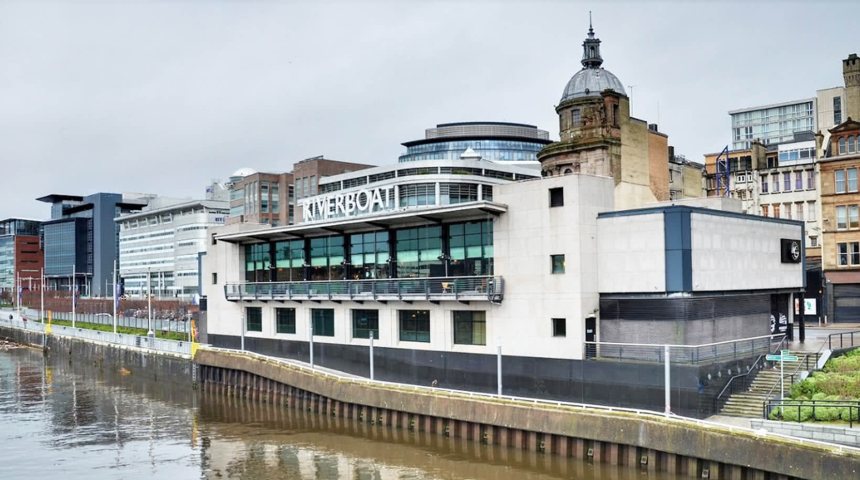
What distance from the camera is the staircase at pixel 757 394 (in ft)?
118

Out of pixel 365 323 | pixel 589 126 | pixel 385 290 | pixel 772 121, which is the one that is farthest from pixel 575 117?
pixel 772 121

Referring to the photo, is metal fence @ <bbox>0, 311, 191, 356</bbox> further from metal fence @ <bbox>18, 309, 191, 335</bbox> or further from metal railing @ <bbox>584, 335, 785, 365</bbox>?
metal railing @ <bbox>584, 335, 785, 365</bbox>

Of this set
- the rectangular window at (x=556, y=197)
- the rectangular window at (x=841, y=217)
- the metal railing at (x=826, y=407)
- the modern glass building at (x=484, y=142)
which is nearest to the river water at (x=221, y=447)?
the metal railing at (x=826, y=407)

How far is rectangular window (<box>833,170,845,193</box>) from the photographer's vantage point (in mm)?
66875

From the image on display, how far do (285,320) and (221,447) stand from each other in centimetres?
1847

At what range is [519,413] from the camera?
3828cm

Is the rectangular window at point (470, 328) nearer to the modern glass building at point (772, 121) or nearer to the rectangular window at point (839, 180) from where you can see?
the rectangular window at point (839, 180)

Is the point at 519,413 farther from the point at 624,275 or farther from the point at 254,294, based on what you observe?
the point at 254,294

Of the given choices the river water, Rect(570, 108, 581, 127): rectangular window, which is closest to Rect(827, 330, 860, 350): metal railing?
the river water

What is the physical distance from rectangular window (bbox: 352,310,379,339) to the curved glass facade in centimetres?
8426

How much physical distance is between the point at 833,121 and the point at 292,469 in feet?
295

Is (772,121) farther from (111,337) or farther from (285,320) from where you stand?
(111,337)

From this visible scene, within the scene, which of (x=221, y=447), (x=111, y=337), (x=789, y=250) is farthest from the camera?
(x=111, y=337)

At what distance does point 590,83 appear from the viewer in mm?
76500
